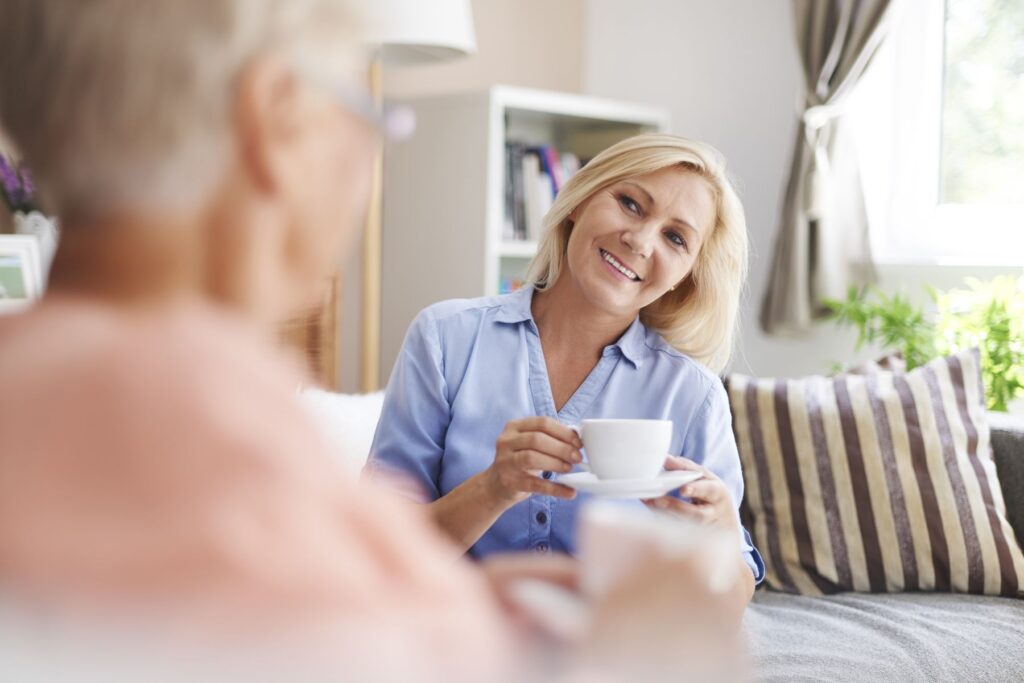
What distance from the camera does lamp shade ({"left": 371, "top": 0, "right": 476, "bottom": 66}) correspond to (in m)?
2.44

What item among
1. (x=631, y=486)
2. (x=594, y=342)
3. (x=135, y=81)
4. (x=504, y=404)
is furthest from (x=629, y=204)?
(x=135, y=81)

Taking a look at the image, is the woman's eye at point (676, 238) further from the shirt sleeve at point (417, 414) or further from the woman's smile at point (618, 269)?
the shirt sleeve at point (417, 414)

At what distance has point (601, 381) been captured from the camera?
5.32ft

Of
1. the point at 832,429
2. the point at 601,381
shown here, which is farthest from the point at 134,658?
the point at 832,429

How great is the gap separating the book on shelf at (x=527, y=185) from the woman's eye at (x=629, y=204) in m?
1.78

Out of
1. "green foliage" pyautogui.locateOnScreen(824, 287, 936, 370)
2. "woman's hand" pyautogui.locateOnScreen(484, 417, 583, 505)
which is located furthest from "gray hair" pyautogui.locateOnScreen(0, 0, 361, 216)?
"green foliage" pyautogui.locateOnScreen(824, 287, 936, 370)

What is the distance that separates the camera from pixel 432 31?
251cm

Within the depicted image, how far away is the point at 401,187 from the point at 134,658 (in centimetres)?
322

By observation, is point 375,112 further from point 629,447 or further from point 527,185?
point 527,185

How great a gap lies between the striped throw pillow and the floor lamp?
89 centimetres

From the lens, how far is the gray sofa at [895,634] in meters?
1.69

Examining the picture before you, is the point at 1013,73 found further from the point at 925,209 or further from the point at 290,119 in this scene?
the point at 290,119

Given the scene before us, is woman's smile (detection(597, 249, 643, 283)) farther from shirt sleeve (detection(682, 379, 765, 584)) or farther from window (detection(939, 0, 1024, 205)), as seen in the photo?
window (detection(939, 0, 1024, 205))

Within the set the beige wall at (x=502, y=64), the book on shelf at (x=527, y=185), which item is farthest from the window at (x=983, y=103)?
the beige wall at (x=502, y=64)
